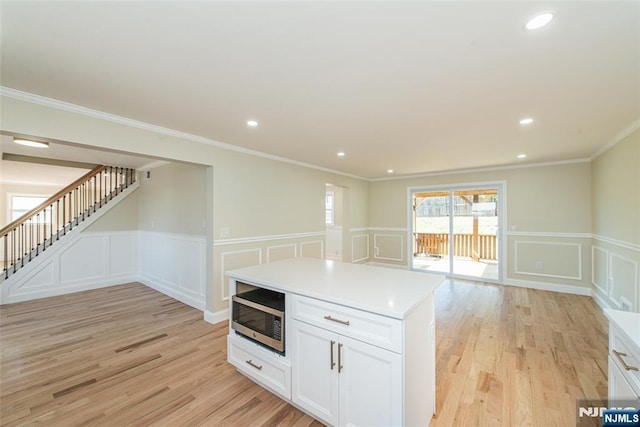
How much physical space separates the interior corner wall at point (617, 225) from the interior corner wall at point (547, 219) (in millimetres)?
194

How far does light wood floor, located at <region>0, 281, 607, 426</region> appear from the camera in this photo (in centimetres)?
186

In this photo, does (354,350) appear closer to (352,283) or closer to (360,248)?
(352,283)

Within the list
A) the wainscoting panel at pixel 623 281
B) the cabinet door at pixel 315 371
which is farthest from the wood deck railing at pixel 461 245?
the cabinet door at pixel 315 371

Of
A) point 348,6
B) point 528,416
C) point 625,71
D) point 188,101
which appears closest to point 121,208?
point 188,101

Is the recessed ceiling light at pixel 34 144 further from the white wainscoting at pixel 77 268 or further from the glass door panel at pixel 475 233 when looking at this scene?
the glass door panel at pixel 475 233

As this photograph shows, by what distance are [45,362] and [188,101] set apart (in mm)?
2876

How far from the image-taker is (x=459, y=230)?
571 centimetres

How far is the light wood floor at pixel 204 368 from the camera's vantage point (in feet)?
6.09

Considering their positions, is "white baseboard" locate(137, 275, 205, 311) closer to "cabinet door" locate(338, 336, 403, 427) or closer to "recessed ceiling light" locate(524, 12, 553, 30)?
"cabinet door" locate(338, 336, 403, 427)

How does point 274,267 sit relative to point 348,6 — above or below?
below

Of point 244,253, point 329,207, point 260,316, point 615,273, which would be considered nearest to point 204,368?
point 260,316

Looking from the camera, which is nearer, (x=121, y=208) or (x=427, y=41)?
(x=427, y=41)

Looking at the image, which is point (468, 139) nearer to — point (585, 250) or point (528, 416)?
point (528, 416)

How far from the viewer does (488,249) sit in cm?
550
